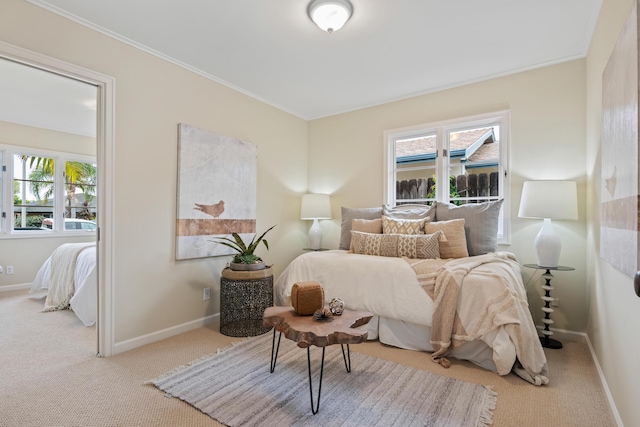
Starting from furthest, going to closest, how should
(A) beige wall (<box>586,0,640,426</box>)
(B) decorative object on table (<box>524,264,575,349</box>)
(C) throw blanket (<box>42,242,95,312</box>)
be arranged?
(C) throw blanket (<box>42,242,95,312</box>) < (B) decorative object on table (<box>524,264,575,349</box>) < (A) beige wall (<box>586,0,640,426</box>)

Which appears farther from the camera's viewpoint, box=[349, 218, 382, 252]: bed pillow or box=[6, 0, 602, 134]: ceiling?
box=[349, 218, 382, 252]: bed pillow

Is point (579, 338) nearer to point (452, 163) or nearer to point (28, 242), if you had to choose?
point (452, 163)

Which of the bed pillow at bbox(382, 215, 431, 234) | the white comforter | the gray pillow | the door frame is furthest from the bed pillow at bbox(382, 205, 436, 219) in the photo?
the door frame

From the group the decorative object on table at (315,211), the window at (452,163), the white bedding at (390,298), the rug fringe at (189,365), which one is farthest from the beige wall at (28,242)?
the window at (452,163)

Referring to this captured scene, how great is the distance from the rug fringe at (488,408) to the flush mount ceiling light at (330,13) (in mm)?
2525

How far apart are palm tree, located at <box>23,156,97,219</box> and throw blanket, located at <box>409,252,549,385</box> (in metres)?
5.67

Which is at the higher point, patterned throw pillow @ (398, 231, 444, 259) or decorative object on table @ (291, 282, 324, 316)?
patterned throw pillow @ (398, 231, 444, 259)

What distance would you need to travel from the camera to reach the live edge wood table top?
1644 millimetres

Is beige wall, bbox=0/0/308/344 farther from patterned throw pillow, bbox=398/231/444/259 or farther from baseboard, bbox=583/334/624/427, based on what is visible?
baseboard, bbox=583/334/624/427

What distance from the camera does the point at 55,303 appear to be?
3611 mm

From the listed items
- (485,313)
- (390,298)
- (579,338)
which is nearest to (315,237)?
A: (390,298)

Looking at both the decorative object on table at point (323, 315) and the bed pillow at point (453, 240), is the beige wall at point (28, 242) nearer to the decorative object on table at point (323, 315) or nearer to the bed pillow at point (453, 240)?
the decorative object on table at point (323, 315)

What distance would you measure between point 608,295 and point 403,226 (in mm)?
1596

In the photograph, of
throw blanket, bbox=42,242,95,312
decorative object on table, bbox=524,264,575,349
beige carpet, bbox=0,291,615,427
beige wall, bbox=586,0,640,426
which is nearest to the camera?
beige wall, bbox=586,0,640,426
